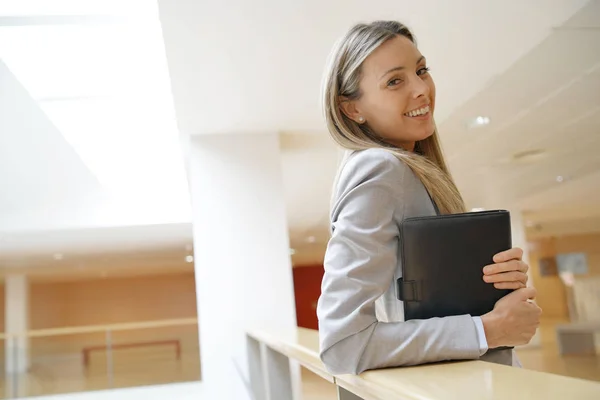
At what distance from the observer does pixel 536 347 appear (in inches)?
384

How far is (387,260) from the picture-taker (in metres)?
0.89

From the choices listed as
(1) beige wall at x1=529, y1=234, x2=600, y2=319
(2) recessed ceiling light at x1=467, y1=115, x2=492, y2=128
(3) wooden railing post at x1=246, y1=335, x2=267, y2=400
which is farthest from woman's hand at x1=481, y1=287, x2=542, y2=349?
(1) beige wall at x1=529, y1=234, x2=600, y2=319

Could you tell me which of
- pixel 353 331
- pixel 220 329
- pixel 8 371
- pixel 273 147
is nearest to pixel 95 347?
pixel 8 371

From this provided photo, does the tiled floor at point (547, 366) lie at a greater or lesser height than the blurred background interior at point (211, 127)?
lesser

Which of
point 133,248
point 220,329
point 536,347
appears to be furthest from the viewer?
point 133,248

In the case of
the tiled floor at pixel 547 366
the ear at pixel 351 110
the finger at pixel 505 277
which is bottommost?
the tiled floor at pixel 547 366

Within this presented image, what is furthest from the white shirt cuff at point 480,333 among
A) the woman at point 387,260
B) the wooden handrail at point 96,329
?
the wooden handrail at point 96,329

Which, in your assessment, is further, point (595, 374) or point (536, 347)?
point (536, 347)

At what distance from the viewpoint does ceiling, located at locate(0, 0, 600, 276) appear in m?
3.24

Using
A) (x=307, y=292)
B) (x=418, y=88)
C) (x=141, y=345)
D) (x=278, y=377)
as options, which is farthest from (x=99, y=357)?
(x=307, y=292)

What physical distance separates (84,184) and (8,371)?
6.04 feet

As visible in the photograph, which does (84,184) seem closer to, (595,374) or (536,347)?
(595,374)

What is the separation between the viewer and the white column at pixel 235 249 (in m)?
4.85

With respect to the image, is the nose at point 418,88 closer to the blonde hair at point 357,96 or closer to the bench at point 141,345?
the blonde hair at point 357,96
